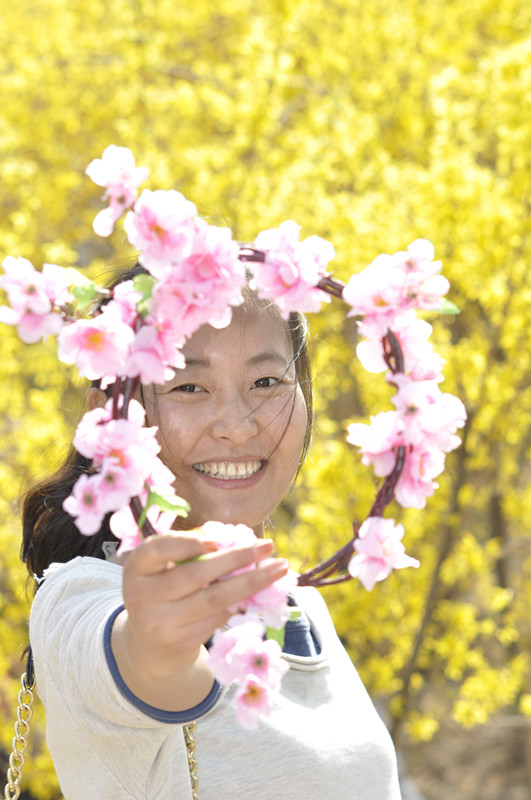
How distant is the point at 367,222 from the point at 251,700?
2751mm

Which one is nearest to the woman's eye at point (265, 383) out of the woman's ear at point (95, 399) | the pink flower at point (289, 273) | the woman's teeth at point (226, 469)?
the woman's teeth at point (226, 469)

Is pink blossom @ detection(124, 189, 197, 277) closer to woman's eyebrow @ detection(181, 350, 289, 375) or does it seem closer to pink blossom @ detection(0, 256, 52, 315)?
pink blossom @ detection(0, 256, 52, 315)

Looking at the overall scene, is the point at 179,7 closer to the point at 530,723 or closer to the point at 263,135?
the point at 263,135

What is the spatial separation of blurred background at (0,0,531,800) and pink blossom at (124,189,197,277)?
2.92ft

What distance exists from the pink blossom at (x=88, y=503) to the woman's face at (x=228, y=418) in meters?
0.41

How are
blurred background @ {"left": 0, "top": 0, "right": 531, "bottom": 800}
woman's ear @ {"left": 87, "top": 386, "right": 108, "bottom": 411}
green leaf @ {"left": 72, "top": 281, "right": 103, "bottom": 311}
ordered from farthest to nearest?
blurred background @ {"left": 0, "top": 0, "right": 531, "bottom": 800} → woman's ear @ {"left": 87, "top": 386, "right": 108, "bottom": 411} → green leaf @ {"left": 72, "top": 281, "right": 103, "bottom": 311}

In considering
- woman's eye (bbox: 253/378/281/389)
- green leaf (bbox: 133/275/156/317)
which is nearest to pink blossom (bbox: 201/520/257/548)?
green leaf (bbox: 133/275/156/317)

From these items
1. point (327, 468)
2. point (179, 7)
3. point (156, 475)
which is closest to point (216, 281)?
point (156, 475)

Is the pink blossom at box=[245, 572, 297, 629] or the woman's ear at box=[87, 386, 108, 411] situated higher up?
the woman's ear at box=[87, 386, 108, 411]

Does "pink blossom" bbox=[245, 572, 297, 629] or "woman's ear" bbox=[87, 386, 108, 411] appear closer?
"pink blossom" bbox=[245, 572, 297, 629]

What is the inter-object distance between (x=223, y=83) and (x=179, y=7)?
1618 mm

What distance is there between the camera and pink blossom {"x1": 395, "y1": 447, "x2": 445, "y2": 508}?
0.87 meters

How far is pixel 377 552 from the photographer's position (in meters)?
0.82

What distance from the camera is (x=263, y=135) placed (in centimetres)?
398
